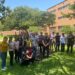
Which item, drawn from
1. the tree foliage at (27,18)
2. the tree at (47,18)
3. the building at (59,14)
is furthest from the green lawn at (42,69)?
the tree at (47,18)

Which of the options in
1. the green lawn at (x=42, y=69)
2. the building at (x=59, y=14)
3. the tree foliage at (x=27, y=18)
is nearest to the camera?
the green lawn at (x=42, y=69)

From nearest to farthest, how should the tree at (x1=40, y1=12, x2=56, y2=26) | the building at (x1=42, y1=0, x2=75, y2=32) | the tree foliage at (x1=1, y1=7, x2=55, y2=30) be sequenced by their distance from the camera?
the building at (x1=42, y1=0, x2=75, y2=32), the tree foliage at (x1=1, y1=7, x2=55, y2=30), the tree at (x1=40, y1=12, x2=56, y2=26)

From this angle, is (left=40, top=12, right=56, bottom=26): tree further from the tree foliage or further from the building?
the building

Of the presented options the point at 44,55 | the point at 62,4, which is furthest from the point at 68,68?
the point at 62,4

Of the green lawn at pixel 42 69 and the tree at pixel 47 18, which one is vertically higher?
the tree at pixel 47 18

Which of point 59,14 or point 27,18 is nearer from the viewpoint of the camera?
point 59,14

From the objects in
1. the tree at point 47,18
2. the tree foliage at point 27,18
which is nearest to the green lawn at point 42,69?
the tree foliage at point 27,18

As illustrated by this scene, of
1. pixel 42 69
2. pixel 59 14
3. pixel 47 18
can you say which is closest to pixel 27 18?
pixel 47 18

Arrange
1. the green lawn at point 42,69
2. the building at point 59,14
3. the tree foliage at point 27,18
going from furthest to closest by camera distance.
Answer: the tree foliage at point 27,18 → the building at point 59,14 → the green lawn at point 42,69

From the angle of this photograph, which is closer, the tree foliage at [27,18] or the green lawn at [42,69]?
the green lawn at [42,69]

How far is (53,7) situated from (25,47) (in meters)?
89.3

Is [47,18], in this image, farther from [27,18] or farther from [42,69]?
[42,69]

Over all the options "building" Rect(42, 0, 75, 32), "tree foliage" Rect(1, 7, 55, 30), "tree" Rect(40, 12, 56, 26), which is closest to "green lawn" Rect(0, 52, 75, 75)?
"building" Rect(42, 0, 75, 32)

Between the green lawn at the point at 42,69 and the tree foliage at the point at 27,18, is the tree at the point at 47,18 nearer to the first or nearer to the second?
the tree foliage at the point at 27,18
